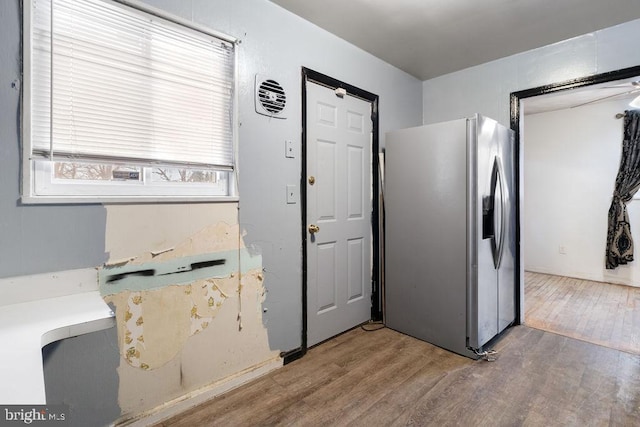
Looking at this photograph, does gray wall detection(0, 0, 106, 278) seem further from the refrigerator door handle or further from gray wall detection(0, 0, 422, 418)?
the refrigerator door handle

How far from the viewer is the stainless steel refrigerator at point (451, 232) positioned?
7.62 ft

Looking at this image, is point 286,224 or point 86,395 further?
point 286,224

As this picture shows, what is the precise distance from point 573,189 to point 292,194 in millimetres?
4529

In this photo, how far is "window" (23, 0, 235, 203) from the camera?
1.36 m

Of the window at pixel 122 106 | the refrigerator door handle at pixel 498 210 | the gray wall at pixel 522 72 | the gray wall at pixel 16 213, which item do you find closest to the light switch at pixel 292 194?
the window at pixel 122 106

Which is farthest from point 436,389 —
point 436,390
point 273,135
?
point 273,135

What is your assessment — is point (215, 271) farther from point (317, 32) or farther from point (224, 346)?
point (317, 32)

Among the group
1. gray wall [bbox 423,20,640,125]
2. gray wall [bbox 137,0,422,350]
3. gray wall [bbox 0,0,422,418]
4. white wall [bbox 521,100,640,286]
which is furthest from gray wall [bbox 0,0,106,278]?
white wall [bbox 521,100,640,286]

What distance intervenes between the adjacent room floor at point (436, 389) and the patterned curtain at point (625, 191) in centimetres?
242

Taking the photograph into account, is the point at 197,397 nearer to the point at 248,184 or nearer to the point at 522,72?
the point at 248,184

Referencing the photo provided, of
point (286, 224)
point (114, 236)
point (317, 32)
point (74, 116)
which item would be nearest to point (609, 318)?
point (286, 224)

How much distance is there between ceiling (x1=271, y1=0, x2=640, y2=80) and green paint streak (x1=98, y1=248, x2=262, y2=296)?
1.73 metres

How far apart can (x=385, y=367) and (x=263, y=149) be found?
1736 millimetres

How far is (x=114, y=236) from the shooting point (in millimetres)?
1534
